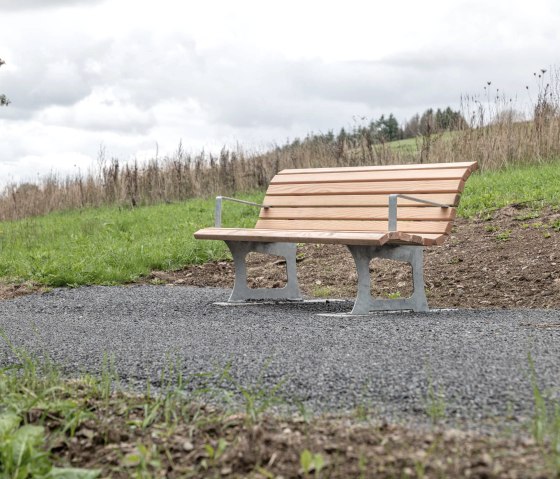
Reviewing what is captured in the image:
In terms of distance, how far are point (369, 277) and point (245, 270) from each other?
1370 millimetres

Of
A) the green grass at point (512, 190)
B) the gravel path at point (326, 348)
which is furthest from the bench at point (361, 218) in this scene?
the green grass at point (512, 190)

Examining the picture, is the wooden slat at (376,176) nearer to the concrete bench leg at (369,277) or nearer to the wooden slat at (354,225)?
the wooden slat at (354,225)

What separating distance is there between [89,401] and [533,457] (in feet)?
5.66

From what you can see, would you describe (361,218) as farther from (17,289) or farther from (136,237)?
(136,237)

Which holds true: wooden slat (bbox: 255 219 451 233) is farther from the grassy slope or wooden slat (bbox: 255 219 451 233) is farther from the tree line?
the tree line

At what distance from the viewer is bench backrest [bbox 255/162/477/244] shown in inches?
243

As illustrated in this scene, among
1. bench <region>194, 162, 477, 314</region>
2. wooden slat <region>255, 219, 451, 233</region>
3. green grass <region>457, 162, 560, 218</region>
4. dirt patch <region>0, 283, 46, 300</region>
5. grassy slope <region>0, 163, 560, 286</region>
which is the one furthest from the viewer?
green grass <region>457, 162, 560, 218</region>

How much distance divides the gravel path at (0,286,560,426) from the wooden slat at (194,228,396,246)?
52 centimetres

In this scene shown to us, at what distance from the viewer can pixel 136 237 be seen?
11.3 meters

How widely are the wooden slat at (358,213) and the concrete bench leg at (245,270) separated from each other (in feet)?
0.97

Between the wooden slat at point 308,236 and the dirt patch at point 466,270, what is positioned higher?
the wooden slat at point 308,236

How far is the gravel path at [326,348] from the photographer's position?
10.9 ft

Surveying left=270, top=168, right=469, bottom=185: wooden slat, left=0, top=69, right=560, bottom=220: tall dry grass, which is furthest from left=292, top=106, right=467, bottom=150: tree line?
left=270, top=168, right=469, bottom=185: wooden slat

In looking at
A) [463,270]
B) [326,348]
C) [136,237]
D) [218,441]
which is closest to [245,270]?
[463,270]
